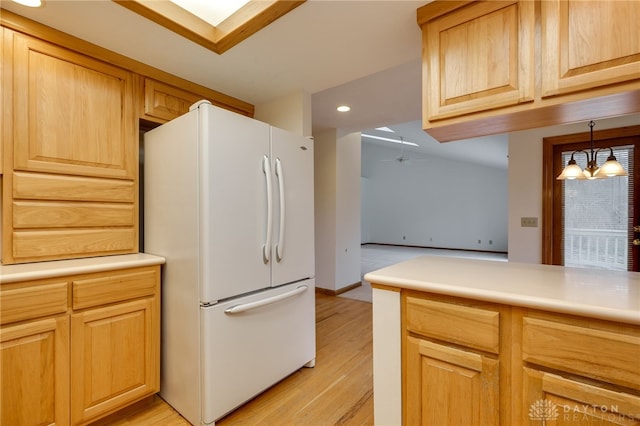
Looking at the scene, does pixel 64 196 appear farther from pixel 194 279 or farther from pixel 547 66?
pixel 547 66

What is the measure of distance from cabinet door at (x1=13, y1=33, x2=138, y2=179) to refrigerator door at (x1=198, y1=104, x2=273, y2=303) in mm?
727

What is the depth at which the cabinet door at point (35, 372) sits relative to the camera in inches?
51.3

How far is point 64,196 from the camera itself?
1666mm

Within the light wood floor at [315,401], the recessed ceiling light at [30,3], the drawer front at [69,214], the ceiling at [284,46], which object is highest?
the ceiling at [284,46]

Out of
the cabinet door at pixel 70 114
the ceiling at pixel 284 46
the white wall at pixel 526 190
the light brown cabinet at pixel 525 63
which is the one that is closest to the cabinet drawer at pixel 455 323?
the light brown cabinet at pixel 525 63

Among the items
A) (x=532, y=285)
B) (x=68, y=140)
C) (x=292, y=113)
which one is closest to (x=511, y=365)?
(x=532, y=285)

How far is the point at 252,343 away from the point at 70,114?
1.73 metres

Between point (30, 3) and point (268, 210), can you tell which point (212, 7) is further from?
point (268, 210)

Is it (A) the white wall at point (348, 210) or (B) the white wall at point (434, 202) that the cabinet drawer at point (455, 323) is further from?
(B) the white wall at point (434, 202)

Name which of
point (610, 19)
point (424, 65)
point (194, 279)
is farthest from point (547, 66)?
point (194, 279)

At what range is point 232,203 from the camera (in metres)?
1.69

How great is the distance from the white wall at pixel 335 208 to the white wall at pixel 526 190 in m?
2.15

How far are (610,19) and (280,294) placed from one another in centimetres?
205

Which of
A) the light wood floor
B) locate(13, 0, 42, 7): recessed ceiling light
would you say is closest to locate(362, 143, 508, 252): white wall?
the light wood floor
